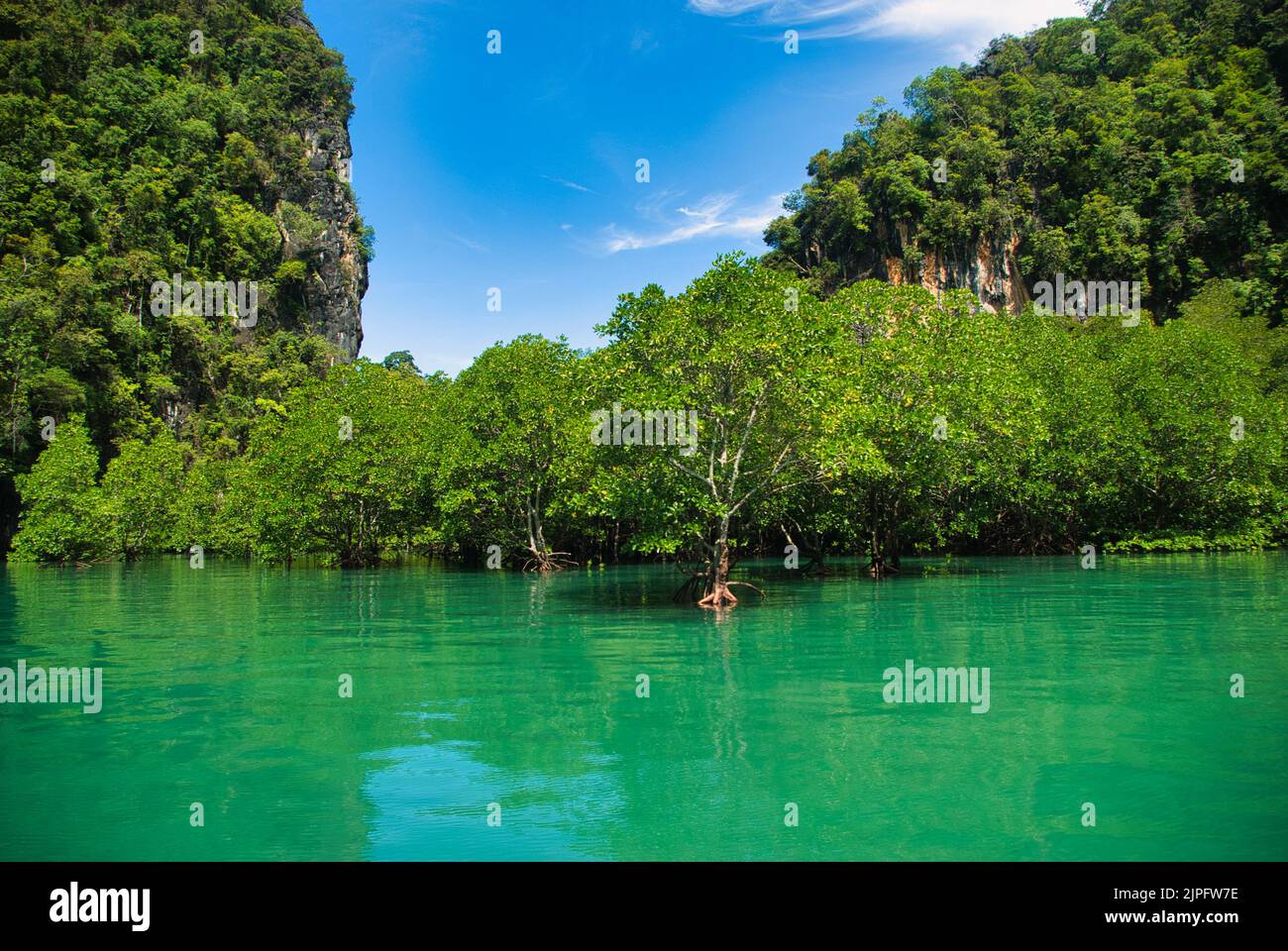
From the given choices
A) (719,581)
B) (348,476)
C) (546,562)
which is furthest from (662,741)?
(348,476)

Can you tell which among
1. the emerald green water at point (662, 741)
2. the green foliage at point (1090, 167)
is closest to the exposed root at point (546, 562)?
the emerald green water at point (662, 741)

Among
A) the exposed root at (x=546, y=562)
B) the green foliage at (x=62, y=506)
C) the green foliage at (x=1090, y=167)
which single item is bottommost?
the exposed root at (x=546, y=562)

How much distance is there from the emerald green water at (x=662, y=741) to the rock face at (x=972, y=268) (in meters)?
60.4

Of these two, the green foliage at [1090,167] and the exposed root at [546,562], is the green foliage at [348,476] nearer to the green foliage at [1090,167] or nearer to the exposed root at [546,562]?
the exposed root at [546,562]

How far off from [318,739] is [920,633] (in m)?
11.3

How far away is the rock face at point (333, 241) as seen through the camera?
90875 millimetres

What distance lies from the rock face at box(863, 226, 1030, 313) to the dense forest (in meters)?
0.27

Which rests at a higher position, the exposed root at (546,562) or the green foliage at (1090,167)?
the green foliage at (1090,167)

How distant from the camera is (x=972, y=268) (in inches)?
2997

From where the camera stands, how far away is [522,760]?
28.4 ft

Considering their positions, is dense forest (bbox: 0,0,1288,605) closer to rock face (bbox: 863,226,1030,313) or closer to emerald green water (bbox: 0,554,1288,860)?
rock face (bbox: 863,226,1030,313)

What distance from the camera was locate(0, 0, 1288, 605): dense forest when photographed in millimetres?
22594

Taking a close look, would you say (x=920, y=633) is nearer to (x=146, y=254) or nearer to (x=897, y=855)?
(x=897, y=855)

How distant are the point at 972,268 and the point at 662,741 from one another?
75471 mm
